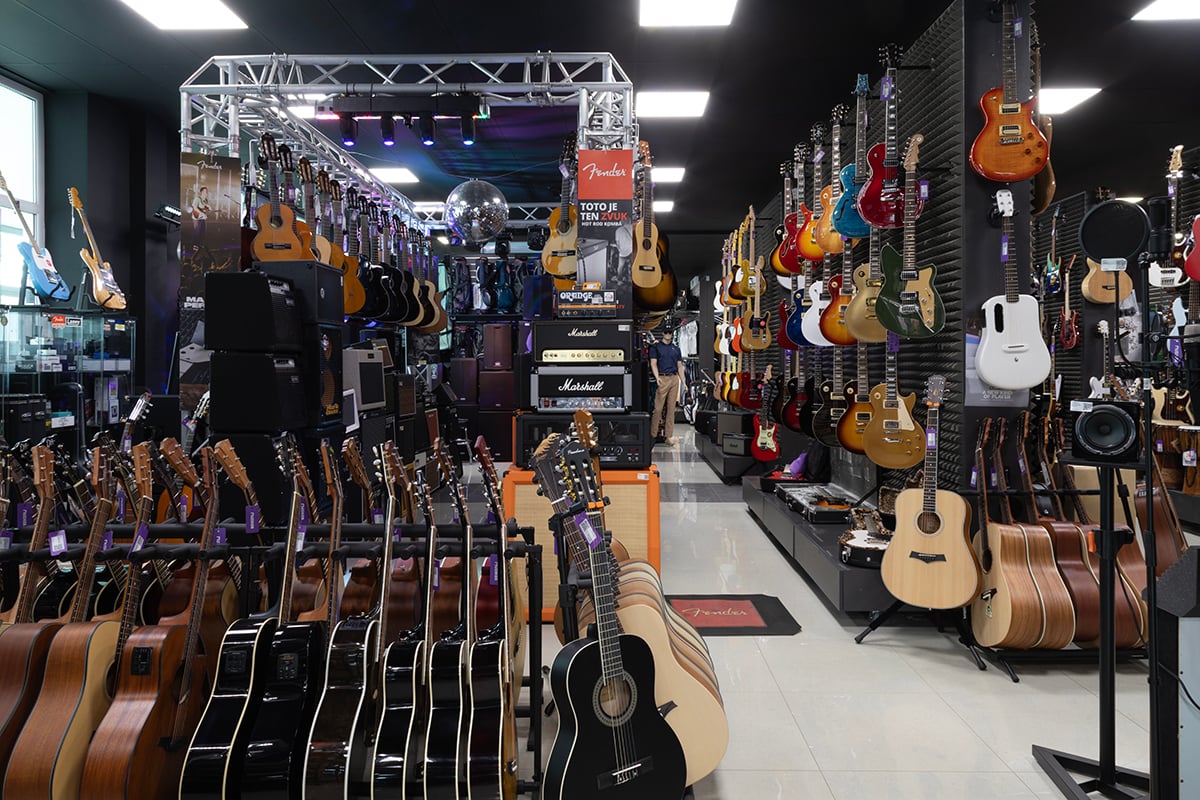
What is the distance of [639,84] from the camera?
648cm

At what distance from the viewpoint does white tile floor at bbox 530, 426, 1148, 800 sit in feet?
7.94

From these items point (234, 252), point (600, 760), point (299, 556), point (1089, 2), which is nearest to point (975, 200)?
point (1089, 2)

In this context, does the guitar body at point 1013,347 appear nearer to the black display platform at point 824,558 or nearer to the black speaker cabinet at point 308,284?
the black display platform at point 824,558

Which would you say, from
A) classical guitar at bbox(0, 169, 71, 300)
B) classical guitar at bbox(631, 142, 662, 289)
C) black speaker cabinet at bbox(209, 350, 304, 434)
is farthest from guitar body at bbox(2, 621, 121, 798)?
classical guitar at bbox(0, 169, 71, 300)

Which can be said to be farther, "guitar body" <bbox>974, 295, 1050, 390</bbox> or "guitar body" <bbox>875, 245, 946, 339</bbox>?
"guitar body" <bbox>875, 245, 946, 339</bbox>

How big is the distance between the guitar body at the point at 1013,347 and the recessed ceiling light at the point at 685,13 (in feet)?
8.69

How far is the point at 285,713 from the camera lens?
1904 millimetres

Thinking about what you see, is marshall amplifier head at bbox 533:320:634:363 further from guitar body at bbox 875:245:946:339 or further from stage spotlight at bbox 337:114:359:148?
stage spotlight at bbox 337:114:359:148

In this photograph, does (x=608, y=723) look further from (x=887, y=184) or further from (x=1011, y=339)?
(x=887, y=184)

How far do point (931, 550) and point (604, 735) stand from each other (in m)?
2.05

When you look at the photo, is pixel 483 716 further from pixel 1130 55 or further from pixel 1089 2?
pixel 1130 55

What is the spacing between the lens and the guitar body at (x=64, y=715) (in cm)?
179

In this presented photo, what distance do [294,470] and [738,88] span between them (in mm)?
5264

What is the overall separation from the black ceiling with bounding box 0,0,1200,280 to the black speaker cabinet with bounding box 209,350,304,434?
2.71m
